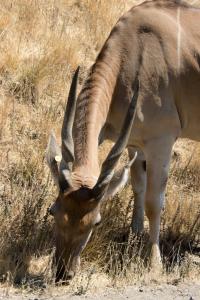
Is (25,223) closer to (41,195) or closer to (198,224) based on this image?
(41,195)

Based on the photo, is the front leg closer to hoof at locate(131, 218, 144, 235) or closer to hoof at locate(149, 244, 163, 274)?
hoof at locate(149, 244, 163, 274)

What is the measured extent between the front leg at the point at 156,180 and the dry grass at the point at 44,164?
0.17 metres

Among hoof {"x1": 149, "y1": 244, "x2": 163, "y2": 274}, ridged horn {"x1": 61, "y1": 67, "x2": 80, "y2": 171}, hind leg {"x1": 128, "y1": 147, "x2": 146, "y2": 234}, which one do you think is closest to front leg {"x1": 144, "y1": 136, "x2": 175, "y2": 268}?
hoof {"x1": 149, "y1": 244, "x2": 163, "y2": 274}

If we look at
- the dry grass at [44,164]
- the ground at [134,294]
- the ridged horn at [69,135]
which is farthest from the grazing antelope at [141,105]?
the dry grass at [44,164]

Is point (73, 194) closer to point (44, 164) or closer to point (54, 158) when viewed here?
point (54, 158)

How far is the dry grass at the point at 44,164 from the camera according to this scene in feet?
25.2

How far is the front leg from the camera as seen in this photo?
786cm

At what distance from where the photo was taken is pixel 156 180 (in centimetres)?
802

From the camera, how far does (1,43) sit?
1148 cm

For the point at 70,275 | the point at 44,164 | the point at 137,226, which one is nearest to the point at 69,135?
the point at 70,275

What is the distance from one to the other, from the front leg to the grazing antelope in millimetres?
11

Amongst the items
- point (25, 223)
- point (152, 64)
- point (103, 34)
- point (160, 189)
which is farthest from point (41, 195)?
point (103, 34)

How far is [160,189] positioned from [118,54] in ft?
5.15

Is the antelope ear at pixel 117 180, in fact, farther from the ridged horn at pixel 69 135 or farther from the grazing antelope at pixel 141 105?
the ridged horn at pixel 69 135
